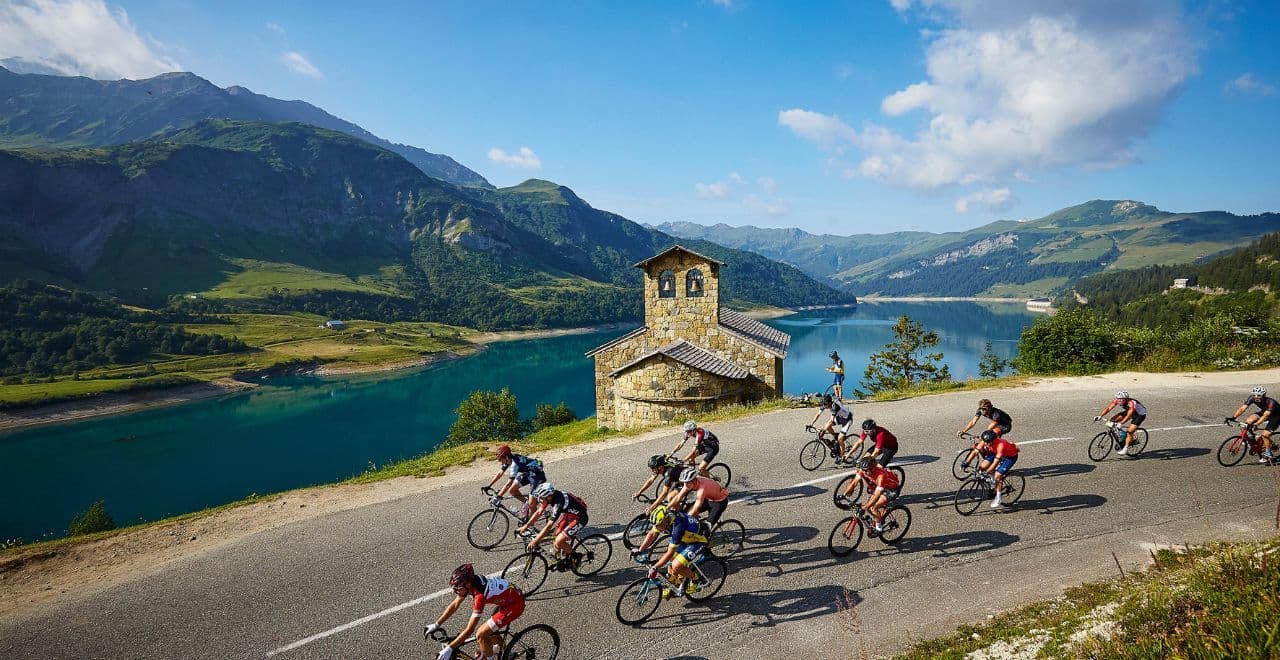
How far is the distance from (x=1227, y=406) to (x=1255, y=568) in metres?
19.3

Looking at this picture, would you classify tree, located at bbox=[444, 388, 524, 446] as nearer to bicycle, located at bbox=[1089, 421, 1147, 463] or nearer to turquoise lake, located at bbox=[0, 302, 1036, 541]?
turquoise lake, located at bbox=[0, 302, 1036, 541]

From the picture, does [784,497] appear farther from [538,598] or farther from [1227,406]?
[1227,406]

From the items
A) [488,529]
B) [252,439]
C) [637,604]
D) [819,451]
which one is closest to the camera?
[637,604]

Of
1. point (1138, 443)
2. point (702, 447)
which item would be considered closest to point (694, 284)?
point (702, 447)

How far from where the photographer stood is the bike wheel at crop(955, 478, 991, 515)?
42.0 feet

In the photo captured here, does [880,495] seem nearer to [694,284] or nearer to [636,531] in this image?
[636,531]

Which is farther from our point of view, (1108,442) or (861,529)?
(1108,442)

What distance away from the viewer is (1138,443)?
16.3 m

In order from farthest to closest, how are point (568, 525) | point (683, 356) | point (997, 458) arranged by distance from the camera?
point (683, 356) → point (997, 458) → point (568, 525)

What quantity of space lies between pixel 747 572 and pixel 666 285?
20.3 meters

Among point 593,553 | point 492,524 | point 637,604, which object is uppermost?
point 593,553

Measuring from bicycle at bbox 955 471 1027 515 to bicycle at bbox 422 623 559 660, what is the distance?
981cm

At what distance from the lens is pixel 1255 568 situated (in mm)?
7242

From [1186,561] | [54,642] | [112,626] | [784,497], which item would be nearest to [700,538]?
[784,497]
